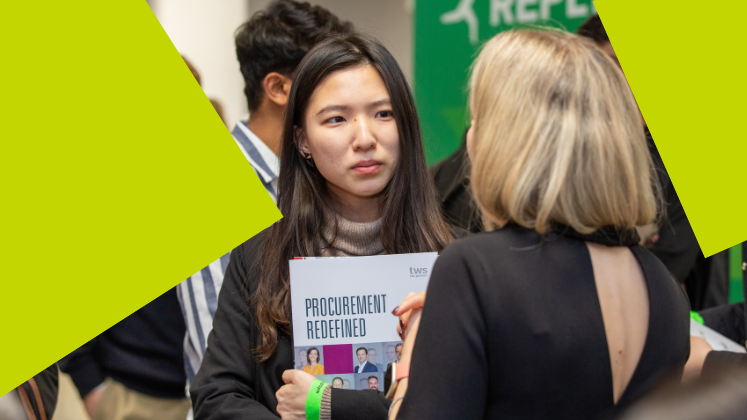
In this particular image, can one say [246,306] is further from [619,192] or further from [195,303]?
[619,192]

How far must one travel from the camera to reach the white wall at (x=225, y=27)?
4.50m

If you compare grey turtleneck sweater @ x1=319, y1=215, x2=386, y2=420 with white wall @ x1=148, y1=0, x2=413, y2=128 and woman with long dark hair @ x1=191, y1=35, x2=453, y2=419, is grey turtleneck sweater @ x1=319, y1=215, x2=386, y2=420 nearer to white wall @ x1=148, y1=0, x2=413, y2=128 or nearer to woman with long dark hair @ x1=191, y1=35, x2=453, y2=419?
woman with long dark hair @ x1=191, y1=35, x2=453, y2=419

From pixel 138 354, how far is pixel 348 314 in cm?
90

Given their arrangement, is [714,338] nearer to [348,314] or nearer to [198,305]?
[348,314]

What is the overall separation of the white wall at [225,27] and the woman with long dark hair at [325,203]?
290cm

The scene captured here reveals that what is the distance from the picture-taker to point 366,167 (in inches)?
63.1

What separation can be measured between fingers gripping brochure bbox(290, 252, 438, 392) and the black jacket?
0.75 m

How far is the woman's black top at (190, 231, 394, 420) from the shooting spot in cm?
138

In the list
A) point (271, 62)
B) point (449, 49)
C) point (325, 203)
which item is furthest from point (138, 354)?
point (449, 49)

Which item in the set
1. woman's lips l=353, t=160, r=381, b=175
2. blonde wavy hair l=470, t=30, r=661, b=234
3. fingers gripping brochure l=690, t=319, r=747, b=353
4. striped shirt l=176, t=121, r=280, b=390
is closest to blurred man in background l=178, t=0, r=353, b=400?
striped shirt l=176, t=121, r=280, b=390

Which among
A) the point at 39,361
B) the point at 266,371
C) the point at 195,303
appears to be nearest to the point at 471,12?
the point at 195,303

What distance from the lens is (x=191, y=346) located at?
197cm

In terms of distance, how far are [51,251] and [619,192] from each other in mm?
1205

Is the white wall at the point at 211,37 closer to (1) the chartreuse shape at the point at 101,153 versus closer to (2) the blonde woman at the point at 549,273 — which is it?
(1) the chartreuse shape at the point at 101,153
